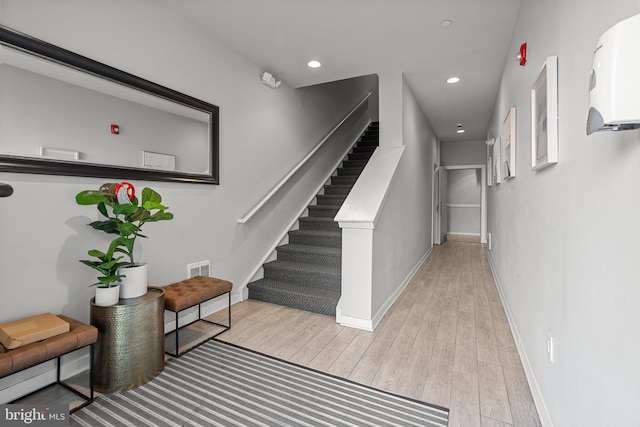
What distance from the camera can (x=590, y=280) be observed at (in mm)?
1046

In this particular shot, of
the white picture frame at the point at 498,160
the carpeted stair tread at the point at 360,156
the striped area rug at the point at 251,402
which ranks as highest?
the carpeted stair tread at the point at 360,156

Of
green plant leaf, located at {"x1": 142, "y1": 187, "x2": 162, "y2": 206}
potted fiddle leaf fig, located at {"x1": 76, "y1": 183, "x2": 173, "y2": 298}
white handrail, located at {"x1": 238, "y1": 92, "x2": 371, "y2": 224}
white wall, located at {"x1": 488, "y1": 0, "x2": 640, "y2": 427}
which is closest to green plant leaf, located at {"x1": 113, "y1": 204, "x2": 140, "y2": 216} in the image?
potted fiddle leaf fig, located at {"x1": 76, "y1": 183, "x2": 173, "y2": 298}

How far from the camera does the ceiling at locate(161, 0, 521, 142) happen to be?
2.45 m

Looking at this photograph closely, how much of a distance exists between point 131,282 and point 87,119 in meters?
1.10

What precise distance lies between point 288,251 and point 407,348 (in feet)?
6.08

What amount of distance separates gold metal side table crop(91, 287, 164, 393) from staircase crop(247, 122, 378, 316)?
1.51m

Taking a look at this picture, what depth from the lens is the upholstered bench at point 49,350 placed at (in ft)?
4.56

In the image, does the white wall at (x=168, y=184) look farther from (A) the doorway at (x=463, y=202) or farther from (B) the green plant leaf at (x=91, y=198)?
(A) the doorway at (x=463, y=202)

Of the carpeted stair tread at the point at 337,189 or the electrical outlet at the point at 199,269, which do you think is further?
the carpeted stair tread at the point at 337,189

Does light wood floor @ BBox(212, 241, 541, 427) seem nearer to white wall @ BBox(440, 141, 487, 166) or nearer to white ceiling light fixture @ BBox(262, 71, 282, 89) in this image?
white ceiling light fixture @ BBox(262, 71, 282, 89)

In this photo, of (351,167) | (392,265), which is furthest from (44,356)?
(351,167)

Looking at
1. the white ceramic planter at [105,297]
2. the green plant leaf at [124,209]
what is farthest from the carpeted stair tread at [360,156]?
the white ceramic planter at [105,297]

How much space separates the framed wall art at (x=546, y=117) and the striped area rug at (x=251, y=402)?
4.74ft

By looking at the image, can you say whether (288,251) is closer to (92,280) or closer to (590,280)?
(92,280)
